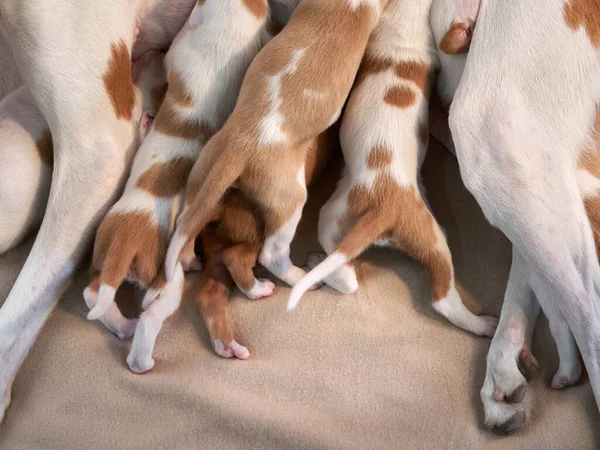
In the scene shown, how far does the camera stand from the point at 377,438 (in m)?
1.58

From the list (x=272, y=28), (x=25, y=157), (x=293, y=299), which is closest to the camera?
(x=293, y=299)

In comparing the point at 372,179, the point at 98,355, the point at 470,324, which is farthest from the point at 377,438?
the point at 98,355

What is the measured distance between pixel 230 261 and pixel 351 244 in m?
0.31

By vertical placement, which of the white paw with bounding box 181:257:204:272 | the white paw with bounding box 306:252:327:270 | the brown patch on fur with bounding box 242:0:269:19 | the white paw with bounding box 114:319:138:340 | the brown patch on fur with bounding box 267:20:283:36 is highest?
the brown patch on fur with bounding box 242:0:269:19

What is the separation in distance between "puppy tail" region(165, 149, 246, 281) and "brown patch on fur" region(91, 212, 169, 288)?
0.08 metres

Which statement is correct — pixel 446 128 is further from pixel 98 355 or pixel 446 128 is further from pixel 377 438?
pixel 98 355

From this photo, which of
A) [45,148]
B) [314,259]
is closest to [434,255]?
[314,259]

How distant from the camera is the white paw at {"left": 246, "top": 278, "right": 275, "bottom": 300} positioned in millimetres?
1729

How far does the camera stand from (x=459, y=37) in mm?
1701

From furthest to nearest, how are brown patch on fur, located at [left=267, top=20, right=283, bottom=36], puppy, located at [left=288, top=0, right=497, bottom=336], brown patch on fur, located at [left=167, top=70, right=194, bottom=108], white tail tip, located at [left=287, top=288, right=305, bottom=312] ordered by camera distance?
1. brown patch on fur, located at [left=267, top=20, right=283, bottom=36]
2. brown patch on fur, located at [left=167, top=70, right=194, bottom=108]
3. puppy, located at [left=288, top=0, right=497, bottom=336]
4. white tail tip, located at [left=287, top=288, right=305, bottom=312]

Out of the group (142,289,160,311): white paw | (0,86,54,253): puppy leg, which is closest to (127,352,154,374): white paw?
(142,289,160,311): white paw

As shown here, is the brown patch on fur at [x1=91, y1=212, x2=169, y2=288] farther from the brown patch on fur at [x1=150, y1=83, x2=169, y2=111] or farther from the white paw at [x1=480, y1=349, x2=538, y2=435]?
the white paw at [x1=480, y1=349, x2=538, y2=435]

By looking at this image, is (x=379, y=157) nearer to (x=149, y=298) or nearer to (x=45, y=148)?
(x=149, y=298)

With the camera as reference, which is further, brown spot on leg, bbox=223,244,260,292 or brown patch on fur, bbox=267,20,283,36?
brown patch on fur, bbox=267,20,283,36
